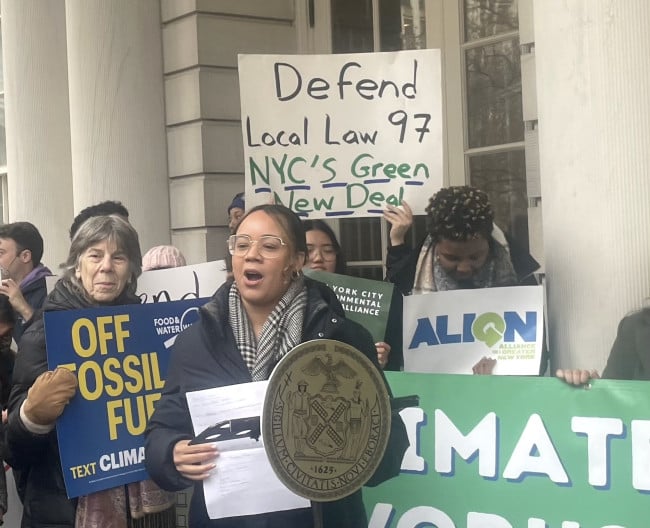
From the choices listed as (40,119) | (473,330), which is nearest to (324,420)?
(473,330)

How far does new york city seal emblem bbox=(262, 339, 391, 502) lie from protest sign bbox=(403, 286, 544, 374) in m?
1.54

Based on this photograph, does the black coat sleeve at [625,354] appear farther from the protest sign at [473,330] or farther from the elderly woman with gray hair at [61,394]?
the elderly woman with gray hair at [61,394]

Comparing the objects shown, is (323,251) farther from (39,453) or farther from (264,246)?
(264,246)

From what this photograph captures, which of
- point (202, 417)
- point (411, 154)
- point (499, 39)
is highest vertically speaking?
point (499, 39)

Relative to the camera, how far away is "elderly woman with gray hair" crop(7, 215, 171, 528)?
3.79 m

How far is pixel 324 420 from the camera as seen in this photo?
279 cm

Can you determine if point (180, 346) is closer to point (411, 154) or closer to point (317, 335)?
point (317, 335)

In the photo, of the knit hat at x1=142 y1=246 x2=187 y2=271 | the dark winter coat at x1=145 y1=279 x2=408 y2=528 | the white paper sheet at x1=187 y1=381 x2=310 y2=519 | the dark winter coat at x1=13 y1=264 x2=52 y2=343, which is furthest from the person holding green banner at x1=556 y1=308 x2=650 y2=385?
the dark winter coat at x1=13 y1=264 x2=52 y2=343

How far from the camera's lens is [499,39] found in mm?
7430

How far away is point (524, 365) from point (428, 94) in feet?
4.20

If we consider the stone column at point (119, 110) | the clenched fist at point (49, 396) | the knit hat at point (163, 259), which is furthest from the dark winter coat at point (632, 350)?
the stone column at point (119, 110)

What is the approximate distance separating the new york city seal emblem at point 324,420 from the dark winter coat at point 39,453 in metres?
1.37

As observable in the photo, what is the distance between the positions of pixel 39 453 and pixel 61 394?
0.27 m

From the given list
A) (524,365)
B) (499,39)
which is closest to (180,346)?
(524,365)
